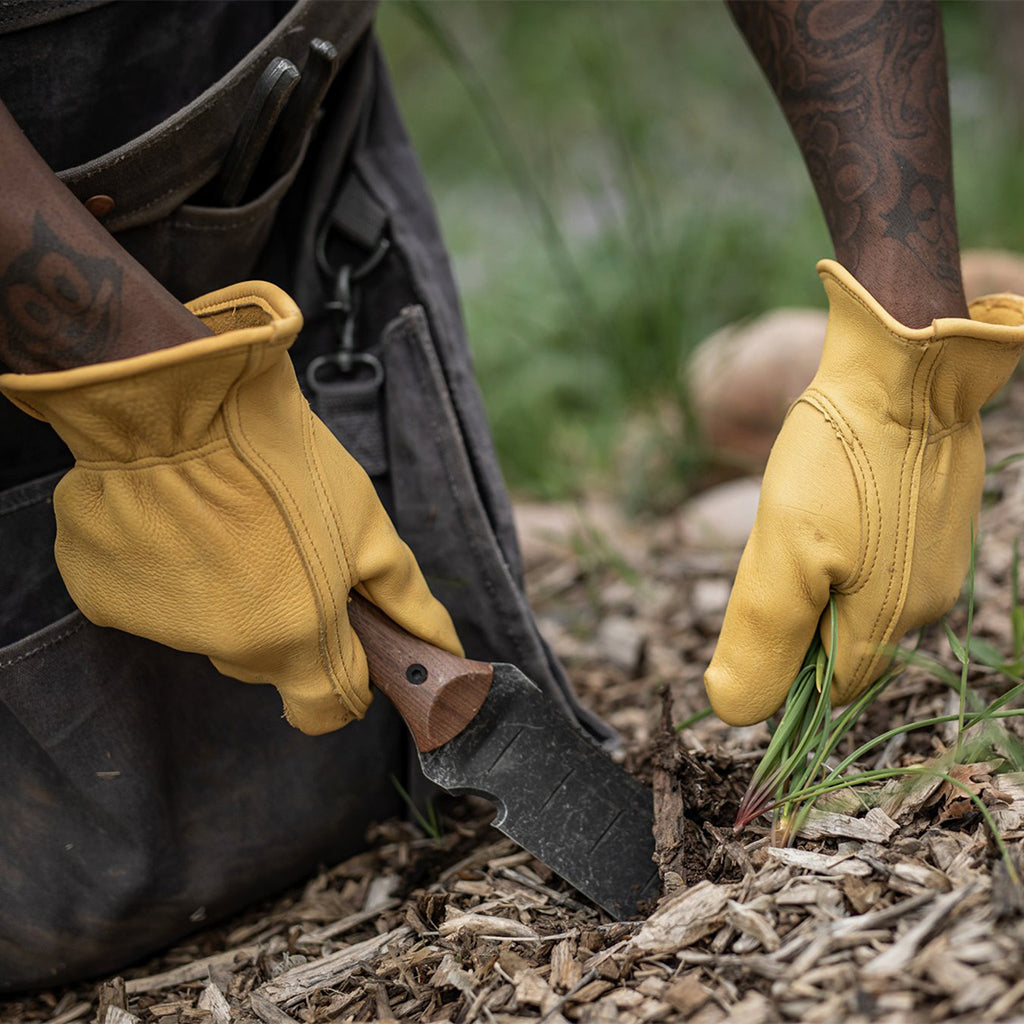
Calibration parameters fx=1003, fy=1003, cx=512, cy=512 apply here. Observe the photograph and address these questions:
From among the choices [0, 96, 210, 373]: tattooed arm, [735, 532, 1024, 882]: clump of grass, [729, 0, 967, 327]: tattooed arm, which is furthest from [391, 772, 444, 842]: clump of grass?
[729, 0, 967, 327]: tattooed arm

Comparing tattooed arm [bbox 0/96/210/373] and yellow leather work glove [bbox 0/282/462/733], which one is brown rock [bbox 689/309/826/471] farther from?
tattooed arm [bbox 0/96/210/373]

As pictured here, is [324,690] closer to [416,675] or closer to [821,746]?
[416,675]

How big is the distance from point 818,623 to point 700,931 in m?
0.41

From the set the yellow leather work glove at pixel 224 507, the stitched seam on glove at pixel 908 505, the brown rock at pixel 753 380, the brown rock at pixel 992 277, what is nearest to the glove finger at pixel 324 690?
the yellow leather work glove at pixel 224 507

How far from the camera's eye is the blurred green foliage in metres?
2.72

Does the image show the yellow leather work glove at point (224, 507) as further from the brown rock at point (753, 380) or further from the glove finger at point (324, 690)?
the brown rock at point (753, 380)

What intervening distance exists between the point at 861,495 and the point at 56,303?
895mm

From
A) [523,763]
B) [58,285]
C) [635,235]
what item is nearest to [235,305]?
[58,285]

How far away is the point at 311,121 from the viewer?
1.36 meters

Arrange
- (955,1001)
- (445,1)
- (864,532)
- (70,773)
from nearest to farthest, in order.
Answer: (955,1001), (864,532), (70,773), (445,1)

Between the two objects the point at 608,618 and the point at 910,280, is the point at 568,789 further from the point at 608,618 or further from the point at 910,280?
the point at 608,618

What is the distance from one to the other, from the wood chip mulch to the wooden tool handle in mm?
256

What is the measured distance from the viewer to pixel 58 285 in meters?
0.99

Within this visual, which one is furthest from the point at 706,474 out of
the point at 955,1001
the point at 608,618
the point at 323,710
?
the point at 955,1001
